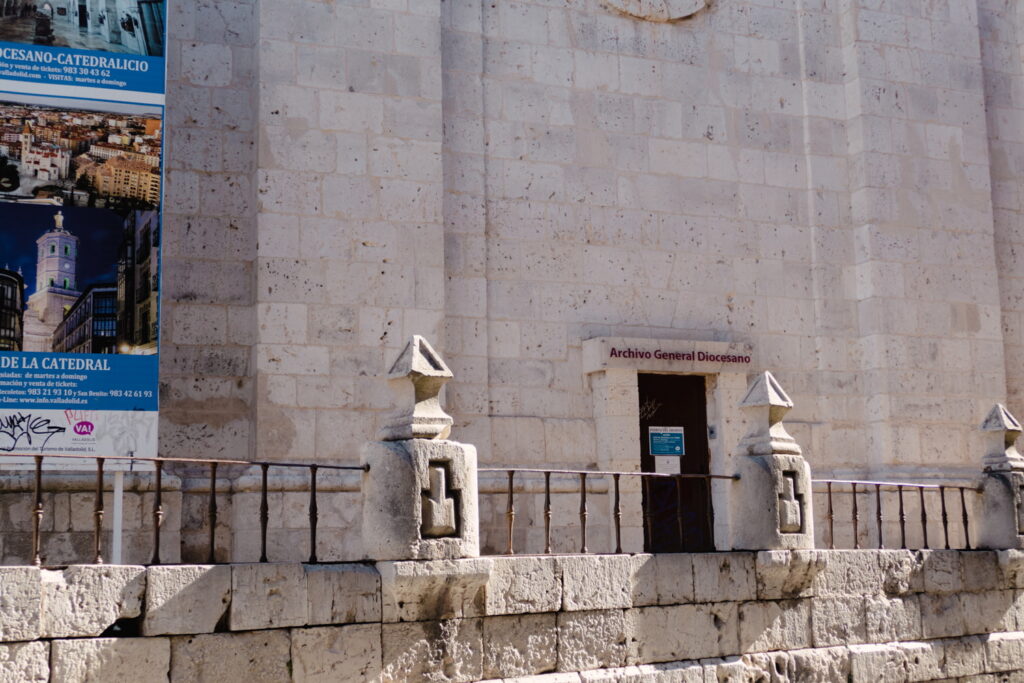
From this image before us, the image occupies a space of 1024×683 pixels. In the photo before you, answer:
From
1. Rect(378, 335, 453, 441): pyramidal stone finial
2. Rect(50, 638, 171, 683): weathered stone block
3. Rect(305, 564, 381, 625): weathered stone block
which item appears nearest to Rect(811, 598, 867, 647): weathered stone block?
Rect(378, 335, 453, 441): pyramidal stone finial

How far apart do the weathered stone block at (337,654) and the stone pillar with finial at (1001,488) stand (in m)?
6.38

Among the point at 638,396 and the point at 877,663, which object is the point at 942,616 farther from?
the point at 638,396

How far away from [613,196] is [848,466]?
390 cm

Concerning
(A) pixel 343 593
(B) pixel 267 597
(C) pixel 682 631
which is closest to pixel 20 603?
(B) pixel 267 597

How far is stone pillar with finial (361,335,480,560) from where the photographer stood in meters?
7.42

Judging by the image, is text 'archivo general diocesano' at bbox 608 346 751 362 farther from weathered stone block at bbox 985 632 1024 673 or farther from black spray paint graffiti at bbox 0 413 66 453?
black spray paint graffiti at bbox 0 413 66 453

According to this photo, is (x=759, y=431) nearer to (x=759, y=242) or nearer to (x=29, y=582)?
(x=759, y=242)

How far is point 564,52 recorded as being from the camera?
40.7 ft

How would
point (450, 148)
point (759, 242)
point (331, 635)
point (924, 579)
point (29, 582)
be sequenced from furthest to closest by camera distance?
point (759, 242) → point (450, 148) → point (924, 579) → point (331, 635) → point (29, 582)

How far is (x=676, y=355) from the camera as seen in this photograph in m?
12.2

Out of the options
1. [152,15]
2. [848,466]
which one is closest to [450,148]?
[152,15]

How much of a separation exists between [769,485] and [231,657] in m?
4.31

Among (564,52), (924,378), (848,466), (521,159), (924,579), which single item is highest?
(564,52)

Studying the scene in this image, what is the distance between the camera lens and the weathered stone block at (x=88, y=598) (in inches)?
257
